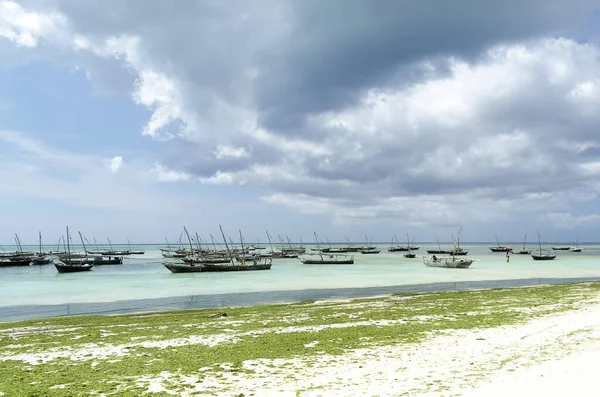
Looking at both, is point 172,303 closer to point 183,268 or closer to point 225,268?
point 225,268

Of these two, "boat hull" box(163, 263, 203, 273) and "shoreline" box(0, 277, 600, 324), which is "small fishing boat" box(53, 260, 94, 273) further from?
"shoreline" box(0, 277, 600, 324)

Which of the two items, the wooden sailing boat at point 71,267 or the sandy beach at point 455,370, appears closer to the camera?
the sandy beach at point 455,370

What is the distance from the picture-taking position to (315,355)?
41.3 feet

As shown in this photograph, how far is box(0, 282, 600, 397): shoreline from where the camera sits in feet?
31.9

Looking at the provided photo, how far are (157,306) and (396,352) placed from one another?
996 inches

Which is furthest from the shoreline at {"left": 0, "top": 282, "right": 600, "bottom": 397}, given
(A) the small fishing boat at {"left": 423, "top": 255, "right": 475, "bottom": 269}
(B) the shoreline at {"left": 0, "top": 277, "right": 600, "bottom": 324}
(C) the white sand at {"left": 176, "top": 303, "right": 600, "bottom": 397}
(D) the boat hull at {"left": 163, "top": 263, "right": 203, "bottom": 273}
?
(A) the small fishing boat at {"left": 423, "top": 255, "right": 475, "bottom": 269}

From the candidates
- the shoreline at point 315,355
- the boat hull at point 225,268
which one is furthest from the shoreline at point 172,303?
the boat hull at point 225,268

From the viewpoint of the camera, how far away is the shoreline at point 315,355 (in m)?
9.72

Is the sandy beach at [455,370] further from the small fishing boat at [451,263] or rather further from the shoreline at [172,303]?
the small fishing boat at [451,263]

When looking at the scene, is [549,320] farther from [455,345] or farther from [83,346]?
[83,346]

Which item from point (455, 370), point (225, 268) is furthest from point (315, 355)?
point (225, 268)

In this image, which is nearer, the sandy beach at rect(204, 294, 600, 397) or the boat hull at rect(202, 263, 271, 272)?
the sandy beach at rect(204, 294, 600, 397)

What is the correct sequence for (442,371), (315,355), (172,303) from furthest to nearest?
(172,303)
(315,355)
(442,371)

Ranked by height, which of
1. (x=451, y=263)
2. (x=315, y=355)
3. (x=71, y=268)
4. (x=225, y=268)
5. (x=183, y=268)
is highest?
(x=315, y=355)
